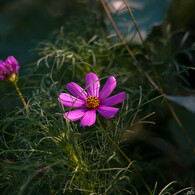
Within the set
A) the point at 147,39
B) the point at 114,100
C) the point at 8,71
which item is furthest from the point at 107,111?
the point at 147,39

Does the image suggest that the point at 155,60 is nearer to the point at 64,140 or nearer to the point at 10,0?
the point at 64,140

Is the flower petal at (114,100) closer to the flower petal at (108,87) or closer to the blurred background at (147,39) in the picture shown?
the flower petal at (108,87)

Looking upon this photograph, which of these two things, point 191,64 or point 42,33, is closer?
point 191,64

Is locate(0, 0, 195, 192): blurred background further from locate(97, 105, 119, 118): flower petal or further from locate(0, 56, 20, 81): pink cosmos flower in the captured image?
locate(97, 105, 119, 118): flower petal

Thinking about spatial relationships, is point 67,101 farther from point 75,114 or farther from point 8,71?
point 8,71

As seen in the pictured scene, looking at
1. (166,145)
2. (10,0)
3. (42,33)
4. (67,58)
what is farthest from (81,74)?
(10,0)

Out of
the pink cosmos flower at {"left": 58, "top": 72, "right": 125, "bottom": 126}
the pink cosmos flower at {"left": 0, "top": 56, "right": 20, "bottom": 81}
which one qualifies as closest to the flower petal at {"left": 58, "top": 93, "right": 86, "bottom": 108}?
the pink cosmos flower at {"left": 58, "top": 72, "right": 125, "bottom": 126}
